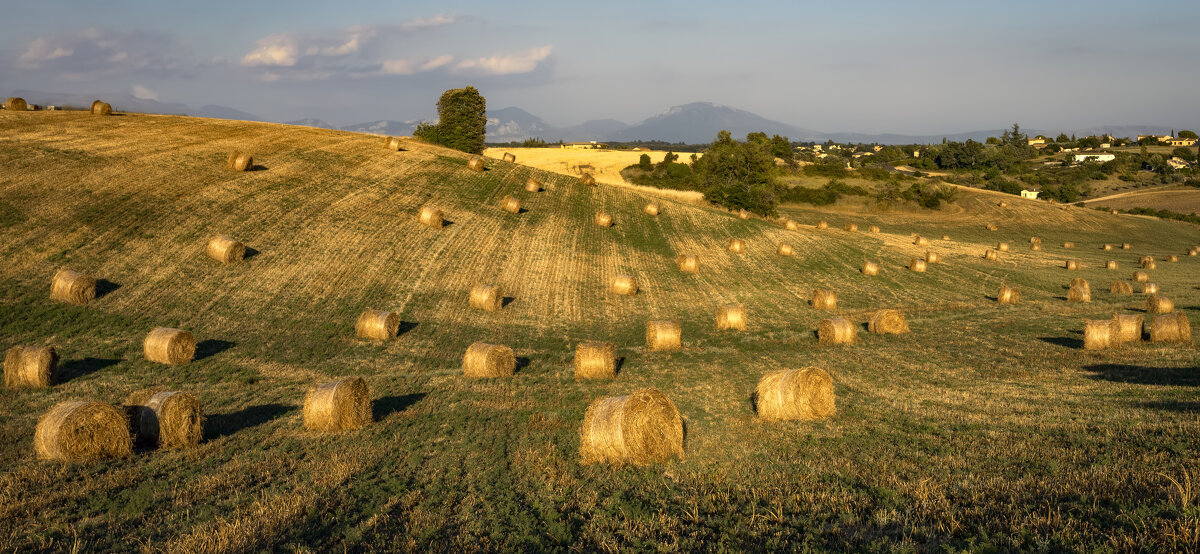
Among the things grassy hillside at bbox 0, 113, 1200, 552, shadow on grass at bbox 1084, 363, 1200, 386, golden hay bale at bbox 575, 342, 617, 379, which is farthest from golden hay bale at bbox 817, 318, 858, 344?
golden hay bale at bbox 575, 342, 617, 379

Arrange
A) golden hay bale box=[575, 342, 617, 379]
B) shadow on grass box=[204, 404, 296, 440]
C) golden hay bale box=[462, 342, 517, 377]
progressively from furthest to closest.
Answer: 1. golden hay bale box=[462, 342, 517, 377]
2. golden hay bale box=[575, 342, 617, 379]
3. shadow on grass box=[204, 404, 296, 440]

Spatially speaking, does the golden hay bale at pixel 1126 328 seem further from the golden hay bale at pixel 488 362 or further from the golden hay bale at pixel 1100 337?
the golden hay bale at pixel 488 362

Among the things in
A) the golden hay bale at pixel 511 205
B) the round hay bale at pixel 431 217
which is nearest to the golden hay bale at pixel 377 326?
the round hay bale at pixel 431 217

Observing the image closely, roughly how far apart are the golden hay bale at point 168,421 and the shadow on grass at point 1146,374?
22.1 meters

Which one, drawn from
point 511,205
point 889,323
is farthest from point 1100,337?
point 511,205

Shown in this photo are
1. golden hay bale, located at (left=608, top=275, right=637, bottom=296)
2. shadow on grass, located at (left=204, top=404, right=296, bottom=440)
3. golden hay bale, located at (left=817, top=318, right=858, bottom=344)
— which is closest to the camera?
shadow on grass, located at (left=204, top=404, right=296, bottom=440)

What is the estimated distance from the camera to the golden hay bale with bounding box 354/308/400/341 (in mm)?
23750

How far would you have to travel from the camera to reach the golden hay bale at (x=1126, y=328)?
21219 millimetres

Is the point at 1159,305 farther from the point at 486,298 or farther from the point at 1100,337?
the point at 486,298

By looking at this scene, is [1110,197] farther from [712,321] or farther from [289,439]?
[289,439]

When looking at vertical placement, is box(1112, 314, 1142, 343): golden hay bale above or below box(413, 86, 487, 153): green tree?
below

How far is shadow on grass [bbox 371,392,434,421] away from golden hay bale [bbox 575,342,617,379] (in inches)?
179

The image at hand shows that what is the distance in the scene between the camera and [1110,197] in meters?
91.3

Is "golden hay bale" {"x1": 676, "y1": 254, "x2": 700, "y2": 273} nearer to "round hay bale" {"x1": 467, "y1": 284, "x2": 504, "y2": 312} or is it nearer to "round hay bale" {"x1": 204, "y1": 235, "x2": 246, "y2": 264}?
"round hay bale" {"x1": 467, "y1": 284, "x2": 504, "y2": 312}
